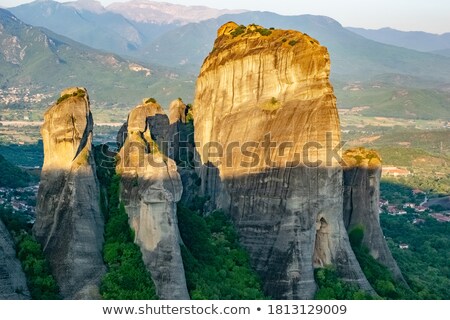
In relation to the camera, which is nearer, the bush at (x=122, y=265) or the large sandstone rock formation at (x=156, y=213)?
the bush at (x=122, y=265)

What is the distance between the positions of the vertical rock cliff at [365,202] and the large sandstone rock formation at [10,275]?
63.1 feet

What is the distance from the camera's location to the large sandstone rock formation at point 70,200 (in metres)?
30.2

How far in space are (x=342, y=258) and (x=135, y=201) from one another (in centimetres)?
1060

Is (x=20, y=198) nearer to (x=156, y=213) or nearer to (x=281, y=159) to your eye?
(x=281, y=159)

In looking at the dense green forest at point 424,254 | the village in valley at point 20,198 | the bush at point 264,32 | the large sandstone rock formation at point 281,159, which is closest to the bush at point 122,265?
the large sandstone rock formation at point 281,159

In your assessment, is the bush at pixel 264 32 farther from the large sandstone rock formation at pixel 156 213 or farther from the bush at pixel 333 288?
the bush at pixel 333 288

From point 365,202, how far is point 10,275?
2062cm

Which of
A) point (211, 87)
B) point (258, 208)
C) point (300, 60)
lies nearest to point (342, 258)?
point (258, 208)

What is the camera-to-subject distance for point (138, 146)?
108 ft

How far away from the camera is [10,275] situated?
2877 centimetres

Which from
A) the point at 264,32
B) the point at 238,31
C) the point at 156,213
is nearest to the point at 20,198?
the point at 238,31

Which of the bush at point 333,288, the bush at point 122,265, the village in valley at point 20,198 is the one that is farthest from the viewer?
the village in valley at point 20,198

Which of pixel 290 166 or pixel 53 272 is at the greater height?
pixel 290 166

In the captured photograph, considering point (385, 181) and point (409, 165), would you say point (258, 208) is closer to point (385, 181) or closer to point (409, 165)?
point (385, 181)
